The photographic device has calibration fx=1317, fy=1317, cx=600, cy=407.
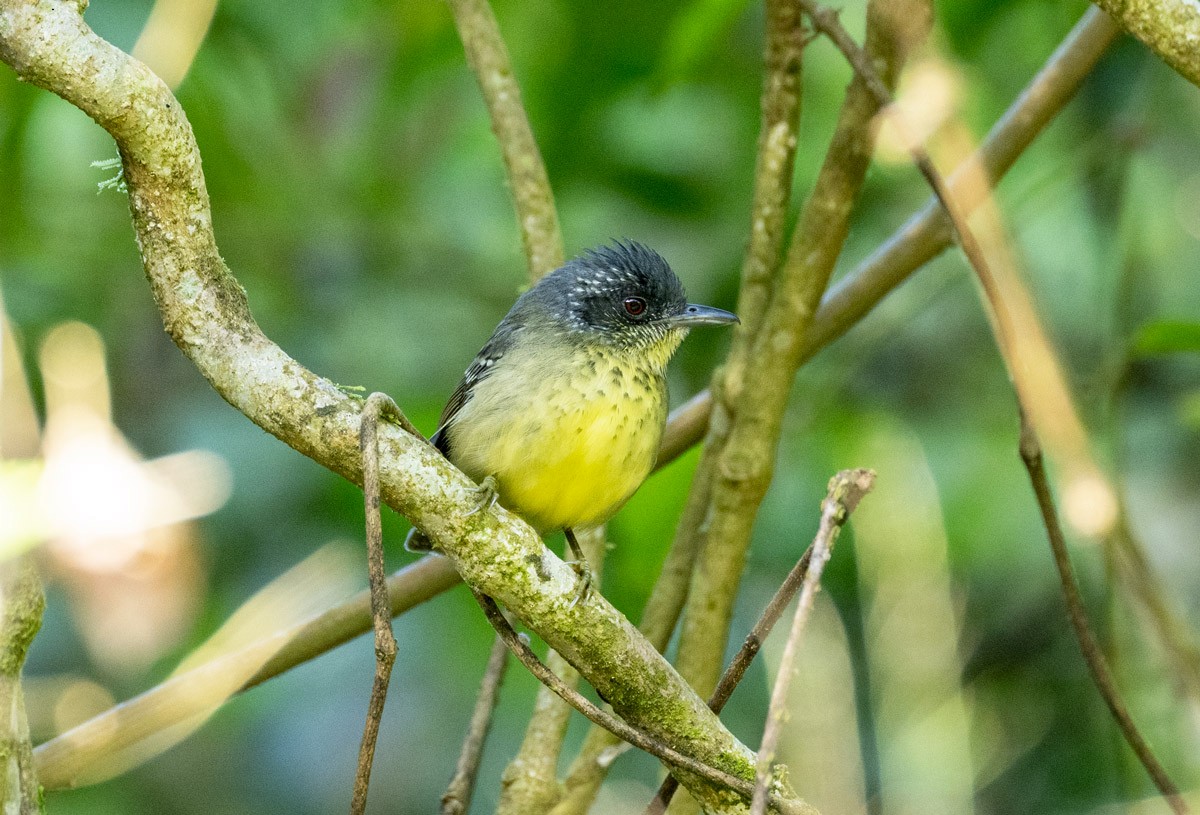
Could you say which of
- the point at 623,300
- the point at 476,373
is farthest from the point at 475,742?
the point at 623,300

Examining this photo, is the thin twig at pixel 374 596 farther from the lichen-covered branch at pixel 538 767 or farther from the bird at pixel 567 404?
the lichen-covered branch at pixel 538 767

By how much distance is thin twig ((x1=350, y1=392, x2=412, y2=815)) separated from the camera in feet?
6.91

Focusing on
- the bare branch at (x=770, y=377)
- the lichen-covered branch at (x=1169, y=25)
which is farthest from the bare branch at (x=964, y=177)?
the lichen-covered branch at (x=1169, y=25)

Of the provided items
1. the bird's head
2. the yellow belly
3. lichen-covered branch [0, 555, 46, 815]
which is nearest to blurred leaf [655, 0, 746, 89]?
the bird's head

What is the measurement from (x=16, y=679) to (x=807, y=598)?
1.36 meters

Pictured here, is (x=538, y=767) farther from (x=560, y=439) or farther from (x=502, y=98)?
(x=502, y=98)

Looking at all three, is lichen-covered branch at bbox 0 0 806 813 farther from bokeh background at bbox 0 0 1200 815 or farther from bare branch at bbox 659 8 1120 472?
bokeh background at bbox 0 0 1200 815

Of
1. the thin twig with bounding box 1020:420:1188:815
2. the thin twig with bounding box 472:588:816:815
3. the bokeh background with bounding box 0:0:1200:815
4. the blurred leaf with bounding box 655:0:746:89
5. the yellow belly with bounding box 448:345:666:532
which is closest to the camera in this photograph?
the thin twig with bounding box 472:588:816:815

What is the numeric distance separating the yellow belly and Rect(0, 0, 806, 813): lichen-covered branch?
1097mm

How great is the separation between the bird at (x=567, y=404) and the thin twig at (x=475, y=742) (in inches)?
15.6

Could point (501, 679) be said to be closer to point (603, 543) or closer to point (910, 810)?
point (603, 543)

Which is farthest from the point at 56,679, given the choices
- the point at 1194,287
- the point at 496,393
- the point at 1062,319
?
the point at 1194,287

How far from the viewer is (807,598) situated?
6.44 ft

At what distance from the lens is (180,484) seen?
4035 millimetres
